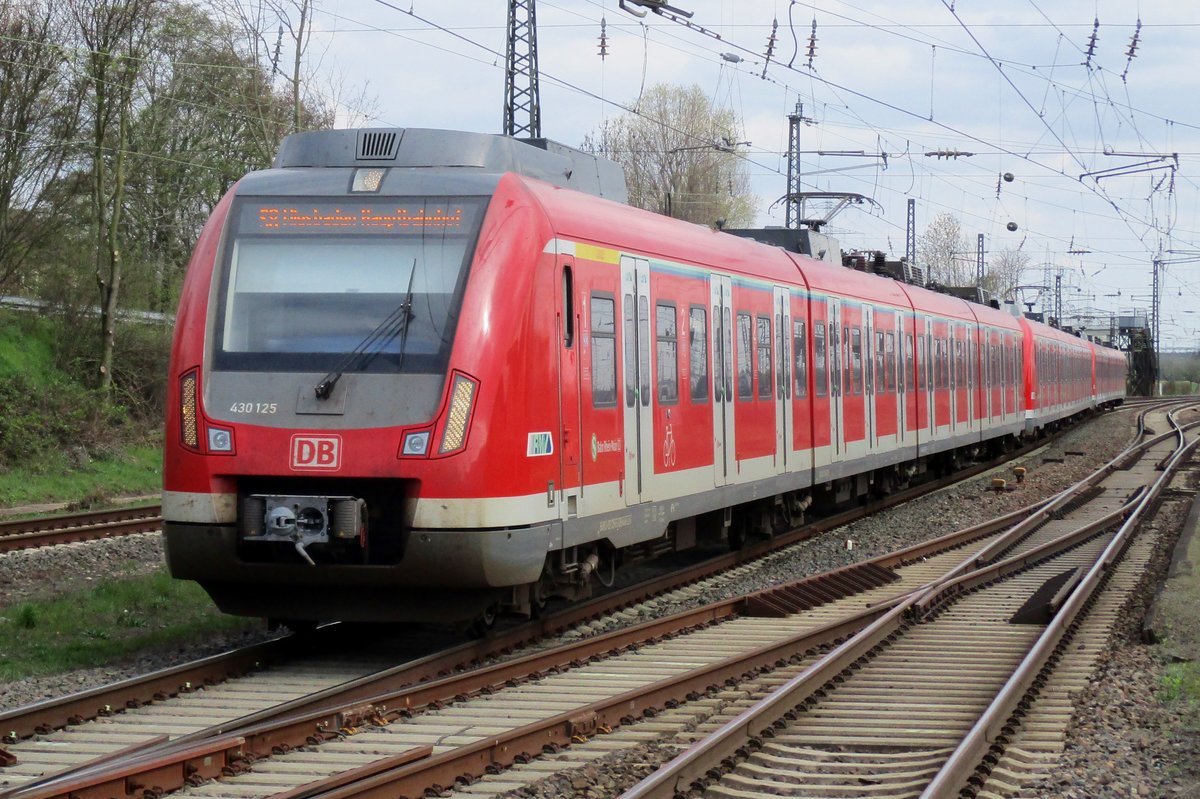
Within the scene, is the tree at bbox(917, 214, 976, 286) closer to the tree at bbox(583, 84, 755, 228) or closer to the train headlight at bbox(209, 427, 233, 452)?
the tree at bbox(583, 84, 755, 228)

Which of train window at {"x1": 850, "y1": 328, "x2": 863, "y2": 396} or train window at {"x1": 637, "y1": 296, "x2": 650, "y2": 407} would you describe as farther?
train window at {"x1": 850, "y1": 328, "x2": 863, "y2": 396}

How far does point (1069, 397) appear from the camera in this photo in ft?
154

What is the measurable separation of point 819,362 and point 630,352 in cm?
652

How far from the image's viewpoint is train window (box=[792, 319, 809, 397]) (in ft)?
53.2

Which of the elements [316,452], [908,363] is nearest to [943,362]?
[908,363]

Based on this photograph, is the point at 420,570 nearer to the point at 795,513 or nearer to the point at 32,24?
the point at 795,513

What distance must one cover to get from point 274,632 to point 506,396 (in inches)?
120

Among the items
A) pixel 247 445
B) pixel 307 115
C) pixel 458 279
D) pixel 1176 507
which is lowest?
pixel 1176 507

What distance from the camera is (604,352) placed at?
35.0ft

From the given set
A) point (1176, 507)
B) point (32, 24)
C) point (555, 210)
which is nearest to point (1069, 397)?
point (1176, 507)

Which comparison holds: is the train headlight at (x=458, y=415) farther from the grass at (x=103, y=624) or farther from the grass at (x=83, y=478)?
the grass at (x=83, y=478)

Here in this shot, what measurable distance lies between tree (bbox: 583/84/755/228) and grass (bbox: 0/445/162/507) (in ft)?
101

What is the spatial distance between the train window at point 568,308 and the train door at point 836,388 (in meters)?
8.16

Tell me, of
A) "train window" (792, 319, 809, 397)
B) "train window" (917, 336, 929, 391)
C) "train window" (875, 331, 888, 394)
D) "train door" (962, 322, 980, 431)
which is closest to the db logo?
"train window" (792, 319, 809, 397)
